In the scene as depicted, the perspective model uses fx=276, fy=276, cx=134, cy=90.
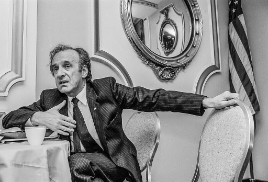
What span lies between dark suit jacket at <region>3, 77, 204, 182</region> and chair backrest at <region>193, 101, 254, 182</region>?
0.16 metres

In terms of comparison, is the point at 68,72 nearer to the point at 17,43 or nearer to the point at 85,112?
the point at 85,112

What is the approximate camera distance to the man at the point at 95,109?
1247 mm

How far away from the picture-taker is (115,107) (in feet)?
4.83

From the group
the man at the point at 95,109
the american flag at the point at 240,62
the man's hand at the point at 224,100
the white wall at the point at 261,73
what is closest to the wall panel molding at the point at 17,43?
the man at the point at 95,109

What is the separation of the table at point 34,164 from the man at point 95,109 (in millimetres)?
165

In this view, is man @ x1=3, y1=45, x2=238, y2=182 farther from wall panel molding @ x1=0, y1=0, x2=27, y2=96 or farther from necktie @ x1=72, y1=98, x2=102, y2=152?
wall panel molding @ x1=0, y1=0, x2=27, y2=96

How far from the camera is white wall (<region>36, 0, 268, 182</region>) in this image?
1.87 metres

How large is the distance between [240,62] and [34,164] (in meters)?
2.07

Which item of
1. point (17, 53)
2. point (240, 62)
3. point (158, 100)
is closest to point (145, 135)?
point (158, 100)

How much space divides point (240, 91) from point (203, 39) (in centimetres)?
57

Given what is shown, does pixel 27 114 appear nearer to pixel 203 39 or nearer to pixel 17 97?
pixel 17 97

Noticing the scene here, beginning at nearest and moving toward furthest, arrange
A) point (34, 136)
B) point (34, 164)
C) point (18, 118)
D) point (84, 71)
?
point (34, 164) → point (34, 136) → point (18, 118) → point (84, 71)

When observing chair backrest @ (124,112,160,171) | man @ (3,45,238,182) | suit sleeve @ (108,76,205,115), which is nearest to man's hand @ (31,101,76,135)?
man @ (3,45,238,182)

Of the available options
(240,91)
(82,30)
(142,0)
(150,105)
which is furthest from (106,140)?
(240,91)
